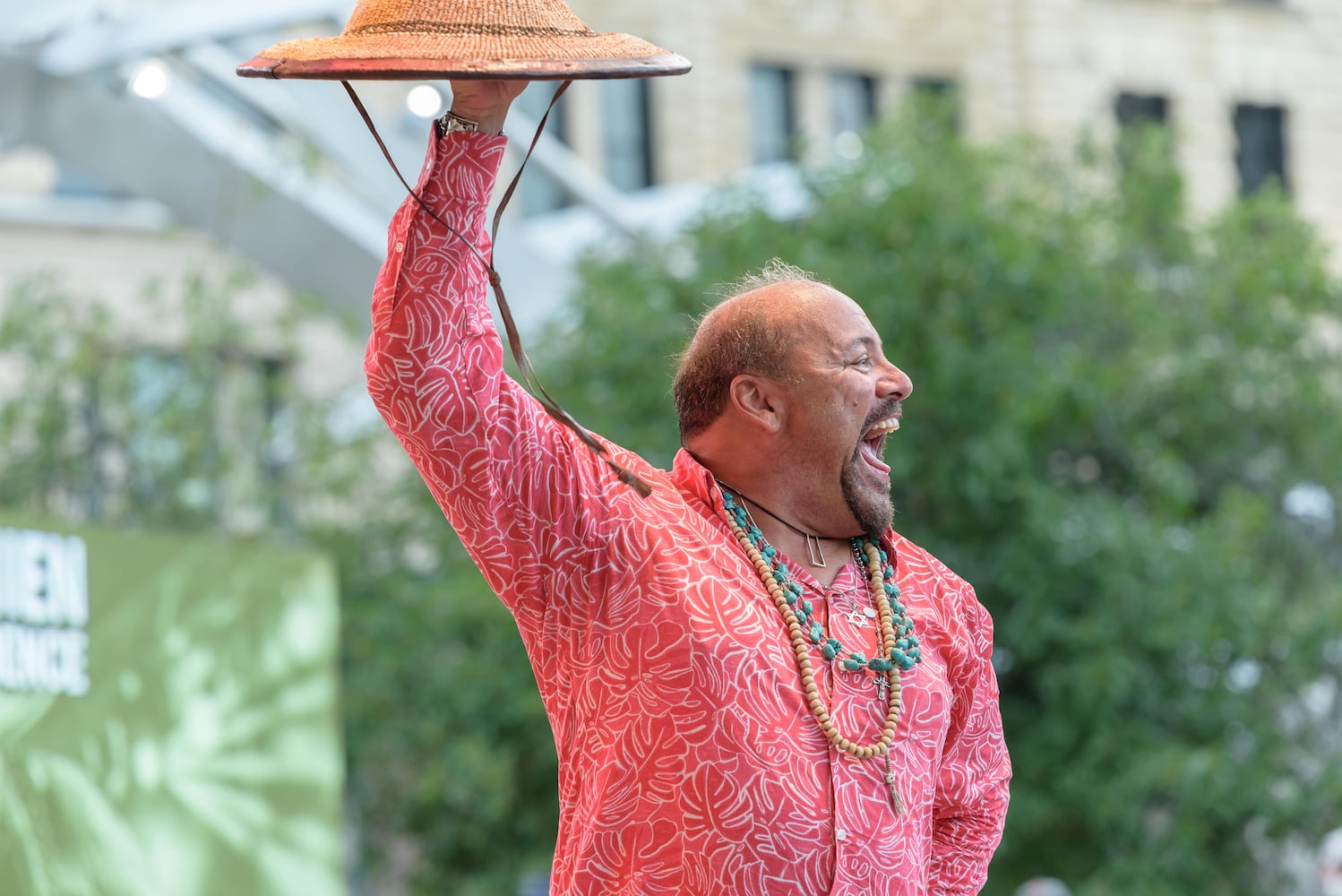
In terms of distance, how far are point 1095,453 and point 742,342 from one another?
7853mm

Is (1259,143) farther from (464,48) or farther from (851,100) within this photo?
(464,48)

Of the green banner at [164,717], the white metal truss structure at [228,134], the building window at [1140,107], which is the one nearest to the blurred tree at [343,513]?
the white metal truss structure at [228,134]

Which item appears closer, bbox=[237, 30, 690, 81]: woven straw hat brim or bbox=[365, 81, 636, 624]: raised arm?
bbox=[237, 30, 690, 81]: woven straw hat brim

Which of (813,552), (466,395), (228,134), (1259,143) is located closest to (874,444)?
(813,552)

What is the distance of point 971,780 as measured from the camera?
9.45 ft

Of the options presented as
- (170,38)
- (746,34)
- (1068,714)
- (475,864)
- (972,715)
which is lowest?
(475,864)

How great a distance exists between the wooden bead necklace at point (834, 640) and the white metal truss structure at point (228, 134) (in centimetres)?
579

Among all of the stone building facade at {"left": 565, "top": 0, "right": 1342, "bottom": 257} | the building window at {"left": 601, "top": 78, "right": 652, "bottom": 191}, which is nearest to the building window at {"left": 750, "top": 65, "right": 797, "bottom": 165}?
the stone building facade at {"left": 565, "top": 0, "right": 1342, "bottom": 257}

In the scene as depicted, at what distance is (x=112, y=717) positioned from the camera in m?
6.85

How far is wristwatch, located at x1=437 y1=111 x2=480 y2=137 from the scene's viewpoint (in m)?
2.40

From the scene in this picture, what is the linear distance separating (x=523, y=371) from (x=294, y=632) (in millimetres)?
5375

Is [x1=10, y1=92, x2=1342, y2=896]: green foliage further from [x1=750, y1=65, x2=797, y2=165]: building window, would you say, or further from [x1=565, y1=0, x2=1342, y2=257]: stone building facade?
[x1=750, y1=65, x2=797, y2=165]: building window

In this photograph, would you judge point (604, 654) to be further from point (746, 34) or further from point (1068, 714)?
point (746, 34)

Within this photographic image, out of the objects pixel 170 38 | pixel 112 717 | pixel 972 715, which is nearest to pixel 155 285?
pixel 170 38
